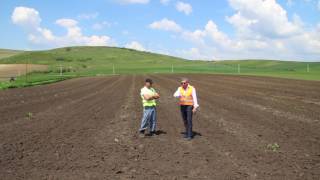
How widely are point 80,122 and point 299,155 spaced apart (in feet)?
28.3

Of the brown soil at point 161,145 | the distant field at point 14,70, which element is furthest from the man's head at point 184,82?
the distant field at point 14,70

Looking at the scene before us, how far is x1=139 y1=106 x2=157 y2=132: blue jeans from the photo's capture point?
13658mm

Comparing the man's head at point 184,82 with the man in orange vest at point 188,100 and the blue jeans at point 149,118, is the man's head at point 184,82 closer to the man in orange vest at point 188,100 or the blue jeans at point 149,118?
the man in orange vest at point 188,100

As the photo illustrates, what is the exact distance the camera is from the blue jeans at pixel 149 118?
44.8ft

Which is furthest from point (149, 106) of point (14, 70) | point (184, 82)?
point (14, 70)

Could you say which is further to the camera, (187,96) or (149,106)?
(149,106)

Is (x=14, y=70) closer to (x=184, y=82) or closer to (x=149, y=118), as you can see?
(x=149, y=118)

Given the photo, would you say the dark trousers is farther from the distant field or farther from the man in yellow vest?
the distant field

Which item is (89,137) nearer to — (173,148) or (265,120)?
(173,148)

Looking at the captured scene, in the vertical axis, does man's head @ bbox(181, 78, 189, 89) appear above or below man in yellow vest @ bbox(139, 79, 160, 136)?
above

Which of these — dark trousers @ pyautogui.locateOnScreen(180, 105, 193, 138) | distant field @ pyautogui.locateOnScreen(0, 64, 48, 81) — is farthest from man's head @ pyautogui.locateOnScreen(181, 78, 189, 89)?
distant field @ pyautogui.locateOnScreen(0, 64, 48, 81)

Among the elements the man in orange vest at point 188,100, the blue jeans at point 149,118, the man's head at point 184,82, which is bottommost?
the blue jeans at point 149,118

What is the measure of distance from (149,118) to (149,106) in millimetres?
422

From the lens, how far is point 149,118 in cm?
1384
